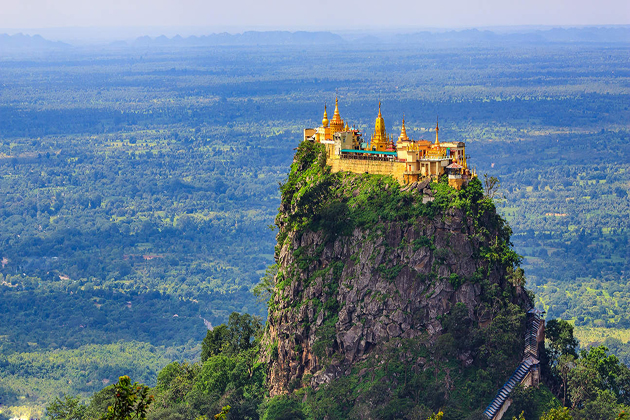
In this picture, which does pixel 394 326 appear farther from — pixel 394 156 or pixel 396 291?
pixel 394 156

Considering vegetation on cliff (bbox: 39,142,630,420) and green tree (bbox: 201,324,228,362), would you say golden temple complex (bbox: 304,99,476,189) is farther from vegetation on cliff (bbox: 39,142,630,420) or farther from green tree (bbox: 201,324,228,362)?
green tree (bbox: 201,324,228,362)

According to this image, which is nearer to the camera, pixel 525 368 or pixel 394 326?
pixel 525 368

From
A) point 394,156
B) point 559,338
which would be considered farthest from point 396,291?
point 559,338

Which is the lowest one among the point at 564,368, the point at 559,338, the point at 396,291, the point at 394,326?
the point at 564,368

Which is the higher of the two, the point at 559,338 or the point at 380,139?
the point at 380,139

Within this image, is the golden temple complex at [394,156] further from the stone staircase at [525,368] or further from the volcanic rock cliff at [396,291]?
Result: the stone staircase at [525,368]

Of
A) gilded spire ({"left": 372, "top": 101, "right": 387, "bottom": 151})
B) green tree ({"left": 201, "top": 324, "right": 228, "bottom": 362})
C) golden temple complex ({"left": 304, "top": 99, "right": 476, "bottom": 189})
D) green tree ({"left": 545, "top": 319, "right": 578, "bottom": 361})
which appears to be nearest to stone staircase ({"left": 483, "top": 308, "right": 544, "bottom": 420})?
green tree ({"left": 545, "top": 319, "right": 578, "bottom": 361})
